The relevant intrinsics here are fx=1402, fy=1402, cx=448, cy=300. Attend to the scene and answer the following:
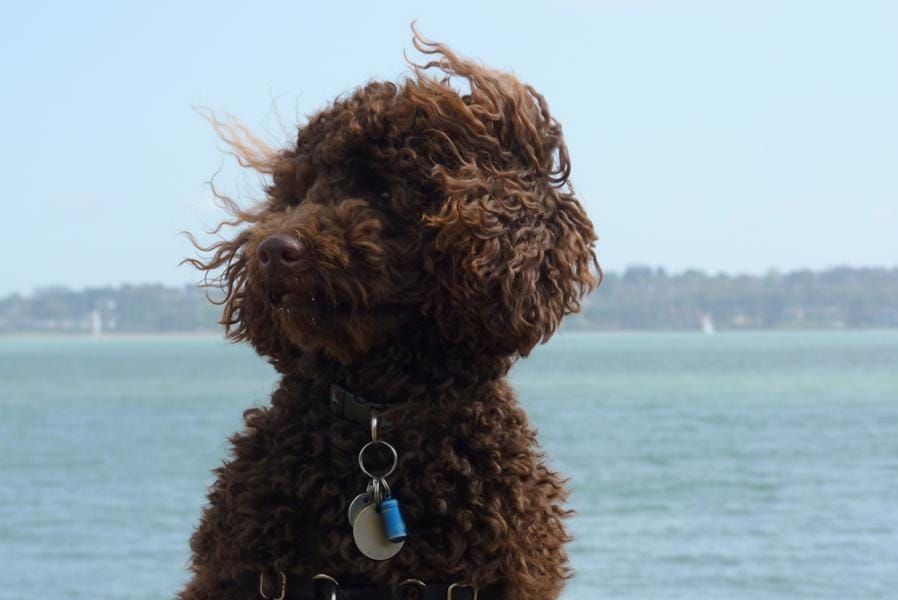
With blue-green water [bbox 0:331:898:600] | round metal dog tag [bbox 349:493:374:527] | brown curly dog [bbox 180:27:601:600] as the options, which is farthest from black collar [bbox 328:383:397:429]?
blue-green water [bbox 0:331:898:600]

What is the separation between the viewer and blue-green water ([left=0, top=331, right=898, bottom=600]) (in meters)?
19.6

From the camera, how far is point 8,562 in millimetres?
21906

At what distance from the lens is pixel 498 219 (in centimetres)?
303

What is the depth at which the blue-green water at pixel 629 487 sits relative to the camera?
19578mm

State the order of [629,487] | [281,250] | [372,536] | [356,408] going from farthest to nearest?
[629,487], [356,408], [372,536], [281,250]

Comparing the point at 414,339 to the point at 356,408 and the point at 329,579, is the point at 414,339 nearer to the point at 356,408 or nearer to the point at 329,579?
the point at 356,408

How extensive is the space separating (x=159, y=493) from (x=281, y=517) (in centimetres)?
2901

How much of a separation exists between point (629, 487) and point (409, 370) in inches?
1114

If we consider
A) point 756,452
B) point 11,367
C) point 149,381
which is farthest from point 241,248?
point 11,367

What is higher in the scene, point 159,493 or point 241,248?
point 241,248

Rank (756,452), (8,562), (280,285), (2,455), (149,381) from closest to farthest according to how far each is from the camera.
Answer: (280,285)
(8,562)
(756,452)
(2,455)
(149,381)

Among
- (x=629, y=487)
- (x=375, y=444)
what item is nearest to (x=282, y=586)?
(x=375, y=444)

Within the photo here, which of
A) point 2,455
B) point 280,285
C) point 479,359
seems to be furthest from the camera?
point 2,455

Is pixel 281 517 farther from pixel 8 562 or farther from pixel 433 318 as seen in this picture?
pixel 8 562
